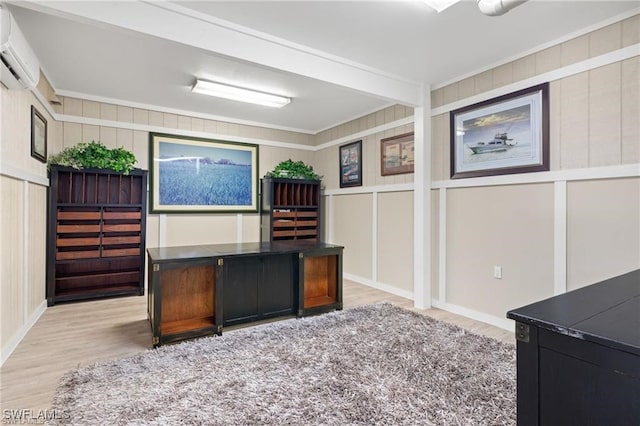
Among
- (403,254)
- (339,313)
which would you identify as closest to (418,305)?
(403,254)

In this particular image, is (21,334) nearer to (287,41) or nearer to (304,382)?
(304,382)

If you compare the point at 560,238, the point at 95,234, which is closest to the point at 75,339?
the point at 95,234

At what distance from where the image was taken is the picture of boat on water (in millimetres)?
3105

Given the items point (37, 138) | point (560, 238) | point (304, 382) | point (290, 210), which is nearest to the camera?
point (304, 382)

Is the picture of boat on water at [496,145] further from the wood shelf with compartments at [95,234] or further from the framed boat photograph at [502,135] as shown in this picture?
the wood shelf with compartments at [95,234]

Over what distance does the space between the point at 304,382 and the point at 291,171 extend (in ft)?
12.4

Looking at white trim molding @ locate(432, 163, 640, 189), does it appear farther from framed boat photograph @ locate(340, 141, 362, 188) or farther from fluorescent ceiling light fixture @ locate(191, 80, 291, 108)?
fluorescent ceiling light fixture @ locate(191, 80, 291, 108)

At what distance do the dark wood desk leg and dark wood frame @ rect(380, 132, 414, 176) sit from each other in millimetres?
3336

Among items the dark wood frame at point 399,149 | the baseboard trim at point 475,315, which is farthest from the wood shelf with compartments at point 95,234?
the baseboard trim at point 475,315

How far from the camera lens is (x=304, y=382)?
2.08 m

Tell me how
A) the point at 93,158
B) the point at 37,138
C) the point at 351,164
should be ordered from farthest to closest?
1. the point at 351,164
2. the point at 93,158
3. the point at 37,138

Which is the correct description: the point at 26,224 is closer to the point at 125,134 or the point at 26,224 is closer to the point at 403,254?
the point at 125,134

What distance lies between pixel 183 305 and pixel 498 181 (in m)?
3.17

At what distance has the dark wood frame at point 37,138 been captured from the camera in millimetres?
3086
